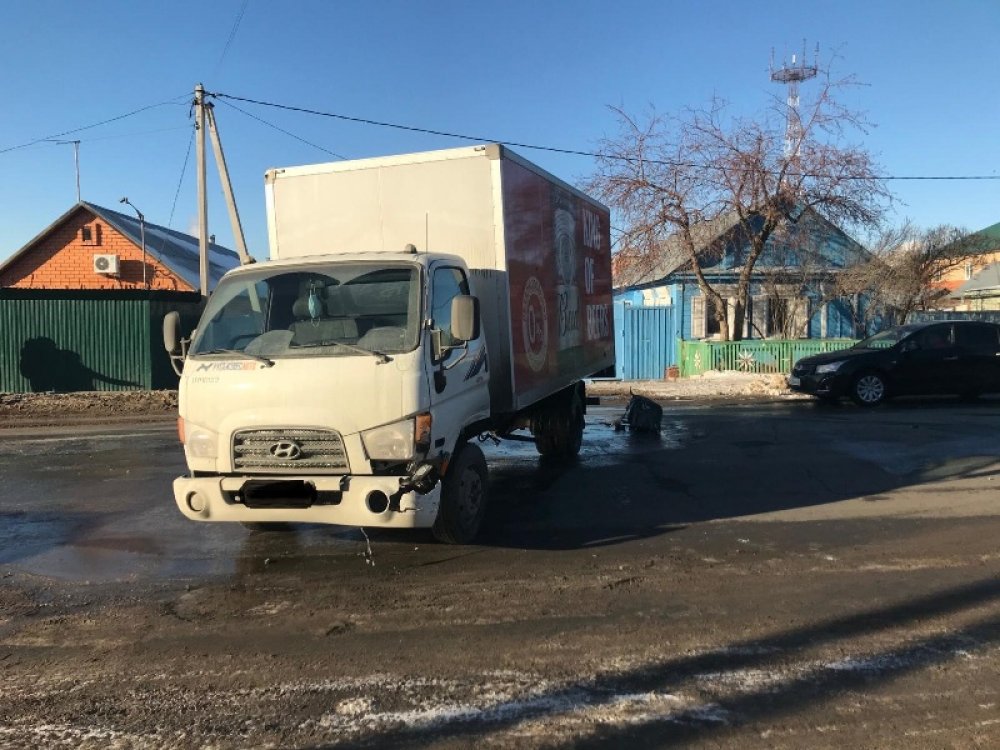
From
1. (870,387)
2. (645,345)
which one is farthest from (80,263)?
(870,387)

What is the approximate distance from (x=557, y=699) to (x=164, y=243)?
1261 inches

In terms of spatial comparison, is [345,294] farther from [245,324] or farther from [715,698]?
[715,698]

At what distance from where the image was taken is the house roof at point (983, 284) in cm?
3984

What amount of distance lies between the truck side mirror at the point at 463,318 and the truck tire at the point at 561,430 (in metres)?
3.93

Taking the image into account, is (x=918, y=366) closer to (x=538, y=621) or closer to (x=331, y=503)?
(x=538, y=621)

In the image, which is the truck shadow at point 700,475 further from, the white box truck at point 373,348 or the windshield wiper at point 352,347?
the windshield wiper at point 352,347

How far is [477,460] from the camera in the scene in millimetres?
6078

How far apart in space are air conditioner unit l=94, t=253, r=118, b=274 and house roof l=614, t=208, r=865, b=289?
57.4 ft

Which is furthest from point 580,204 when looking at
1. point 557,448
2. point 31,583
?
point 31,583

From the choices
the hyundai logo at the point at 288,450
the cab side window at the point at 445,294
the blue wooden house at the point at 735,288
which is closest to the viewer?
the hyundai logo at the point at 288,450

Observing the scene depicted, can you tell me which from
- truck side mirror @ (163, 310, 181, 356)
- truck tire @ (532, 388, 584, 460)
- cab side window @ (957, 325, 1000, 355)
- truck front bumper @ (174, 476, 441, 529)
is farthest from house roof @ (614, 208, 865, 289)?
truck front bumper @ (174, 476, 441, 529)

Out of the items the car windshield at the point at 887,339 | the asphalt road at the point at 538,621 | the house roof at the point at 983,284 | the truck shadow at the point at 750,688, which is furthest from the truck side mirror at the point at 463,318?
the house roof at the point at 983,284

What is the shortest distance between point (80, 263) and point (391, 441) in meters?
28.5

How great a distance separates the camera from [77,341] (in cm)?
1761
